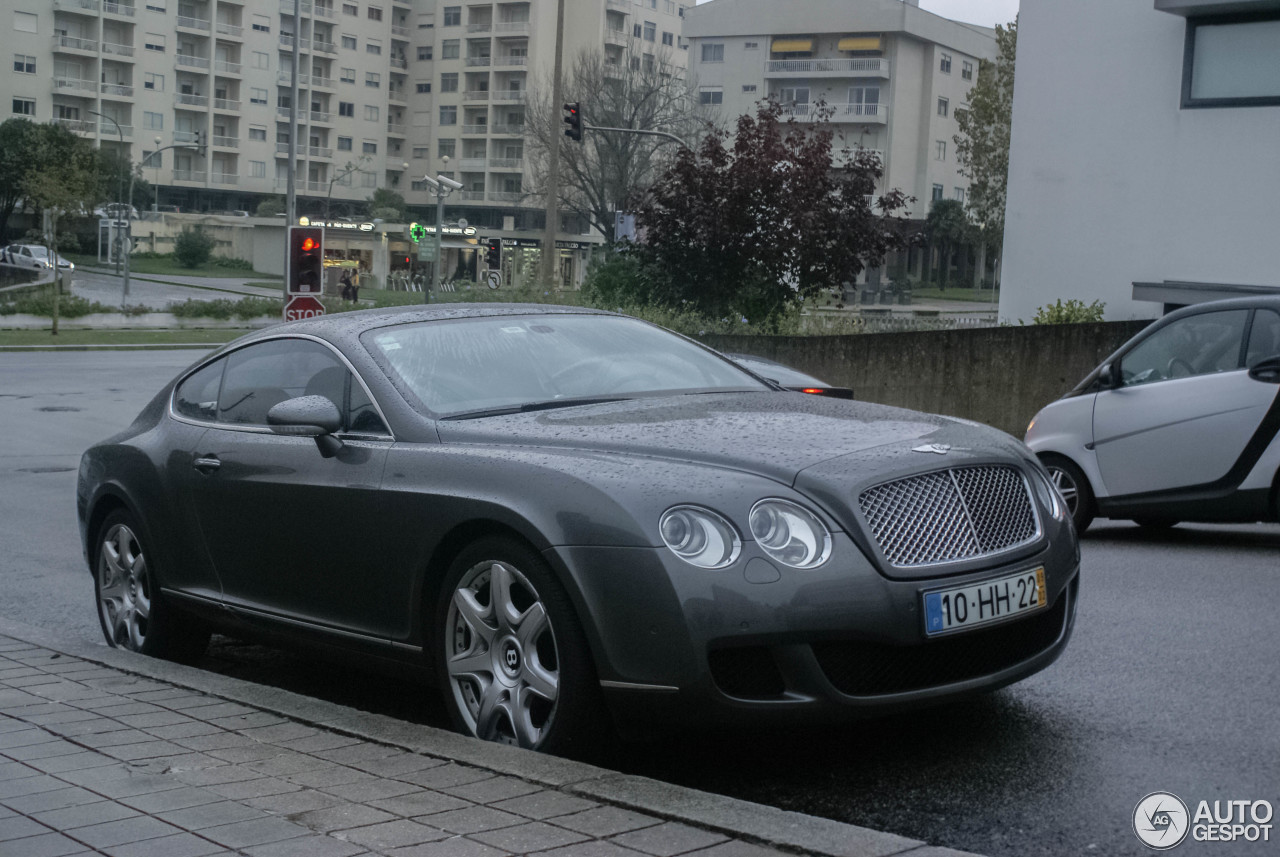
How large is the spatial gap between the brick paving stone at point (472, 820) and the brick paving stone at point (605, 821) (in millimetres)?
119

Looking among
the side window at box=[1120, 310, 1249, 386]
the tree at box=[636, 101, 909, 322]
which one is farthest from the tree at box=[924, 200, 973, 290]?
the side window at box=[1120, 310, 1249, 386]

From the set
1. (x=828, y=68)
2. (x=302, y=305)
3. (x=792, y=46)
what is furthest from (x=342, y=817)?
(x=792, y=46)

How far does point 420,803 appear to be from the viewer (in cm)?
383

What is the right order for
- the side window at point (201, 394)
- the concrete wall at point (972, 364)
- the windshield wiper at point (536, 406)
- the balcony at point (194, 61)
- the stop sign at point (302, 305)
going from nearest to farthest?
the windshield wiper at point (536, 406) → the side window at point (201, 394) → the stop sign at point (302, 305) → the concrete wall at point (972, 364) → the balcony at point (194, 61)

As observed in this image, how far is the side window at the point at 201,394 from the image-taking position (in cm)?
631

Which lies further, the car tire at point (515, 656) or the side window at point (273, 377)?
the side window at point (273, 377)

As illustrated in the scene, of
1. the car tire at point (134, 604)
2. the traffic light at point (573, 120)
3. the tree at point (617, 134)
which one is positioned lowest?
the car tire at point (134, 604)

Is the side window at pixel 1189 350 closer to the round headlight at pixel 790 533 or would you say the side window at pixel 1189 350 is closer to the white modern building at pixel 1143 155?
the round headlight at pixel 790 533

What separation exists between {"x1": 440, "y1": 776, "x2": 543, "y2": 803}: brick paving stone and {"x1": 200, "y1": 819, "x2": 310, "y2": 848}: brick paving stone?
1.44 ft

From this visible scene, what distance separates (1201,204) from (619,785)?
1801 centimetres

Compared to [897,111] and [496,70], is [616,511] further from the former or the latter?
[496,70]

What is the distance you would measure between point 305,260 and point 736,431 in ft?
39.8

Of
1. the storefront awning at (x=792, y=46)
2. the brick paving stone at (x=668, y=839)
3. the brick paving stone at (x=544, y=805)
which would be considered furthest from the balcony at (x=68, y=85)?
the brick paving stone at (x=668, y=839)

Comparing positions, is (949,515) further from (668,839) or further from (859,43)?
(859,43)
